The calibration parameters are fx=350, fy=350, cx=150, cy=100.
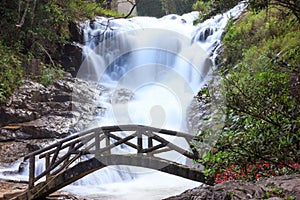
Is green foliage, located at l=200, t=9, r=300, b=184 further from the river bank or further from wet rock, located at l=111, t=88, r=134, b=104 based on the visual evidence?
wet rock, located at l=111, t=88, r=134, b=104

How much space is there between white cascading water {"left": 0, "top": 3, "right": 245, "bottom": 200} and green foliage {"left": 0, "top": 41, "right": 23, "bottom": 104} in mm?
2689

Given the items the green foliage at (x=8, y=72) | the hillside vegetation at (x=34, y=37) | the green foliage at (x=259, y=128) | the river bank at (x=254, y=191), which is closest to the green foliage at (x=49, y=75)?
the hillside vegetation at (x=34, y=37)

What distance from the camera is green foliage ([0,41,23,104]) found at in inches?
399

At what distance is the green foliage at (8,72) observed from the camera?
33.2 ft

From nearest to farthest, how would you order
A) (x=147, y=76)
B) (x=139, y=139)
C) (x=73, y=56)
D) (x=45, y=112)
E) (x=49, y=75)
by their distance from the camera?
1. (x=139, y=139)
2. (x=45, y=112)
3. (x=49, y=75)
4. (x=147, y=76)
5. (x=73, y=56)

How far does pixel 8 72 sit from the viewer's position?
10703 millimetres

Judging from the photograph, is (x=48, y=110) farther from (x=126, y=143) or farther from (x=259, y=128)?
(x=259, y=128)

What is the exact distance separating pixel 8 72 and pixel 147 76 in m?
4.64

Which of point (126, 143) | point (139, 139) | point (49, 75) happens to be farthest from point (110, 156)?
point (49, 75)

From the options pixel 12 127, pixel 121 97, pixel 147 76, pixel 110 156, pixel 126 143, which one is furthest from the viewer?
pixel 147 76

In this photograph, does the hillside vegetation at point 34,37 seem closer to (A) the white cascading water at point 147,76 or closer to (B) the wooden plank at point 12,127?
(A) the white cascading water at point 147,76

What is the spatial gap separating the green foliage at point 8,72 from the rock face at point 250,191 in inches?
362

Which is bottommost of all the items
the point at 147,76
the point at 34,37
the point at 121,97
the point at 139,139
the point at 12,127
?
the point at 12,127

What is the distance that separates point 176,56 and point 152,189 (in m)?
7.39
